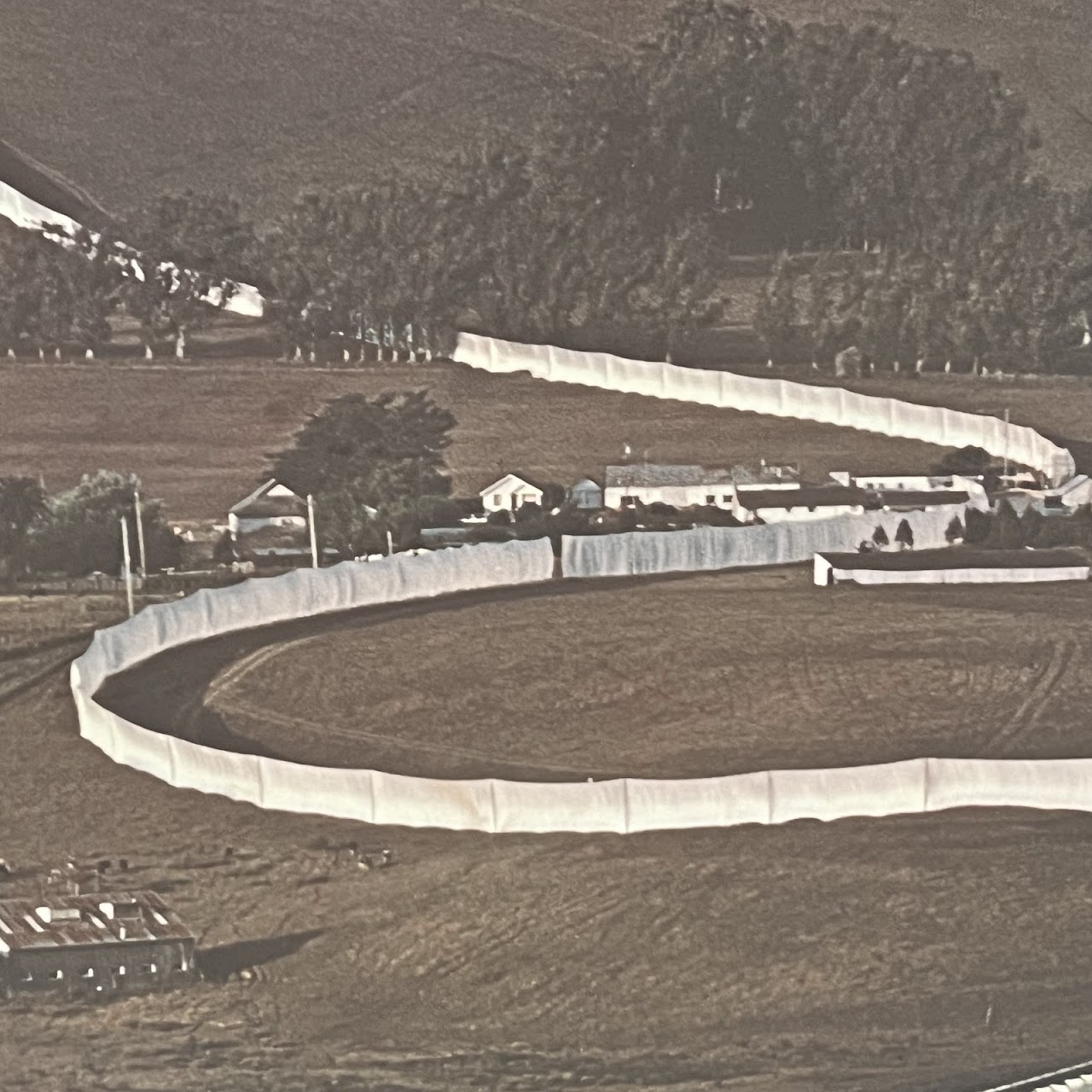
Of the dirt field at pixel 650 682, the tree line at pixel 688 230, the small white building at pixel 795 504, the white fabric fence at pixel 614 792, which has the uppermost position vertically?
the tree line at pixel 688 230

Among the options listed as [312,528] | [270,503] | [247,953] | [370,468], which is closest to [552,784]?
[247,953]

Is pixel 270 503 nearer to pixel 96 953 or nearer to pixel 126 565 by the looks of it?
pixel 126 565

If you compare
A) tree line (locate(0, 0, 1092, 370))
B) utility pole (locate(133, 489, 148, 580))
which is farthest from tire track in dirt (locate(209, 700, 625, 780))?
tree line (locate(0, 0, 1092, 370))

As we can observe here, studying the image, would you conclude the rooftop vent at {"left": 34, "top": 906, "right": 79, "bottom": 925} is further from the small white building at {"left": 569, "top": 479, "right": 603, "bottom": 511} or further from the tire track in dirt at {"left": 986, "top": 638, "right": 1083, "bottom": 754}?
the small white building at {"left": 569, "top": 479, "right": 603, "bottom": 511}

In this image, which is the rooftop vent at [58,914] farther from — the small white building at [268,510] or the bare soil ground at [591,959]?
the small white building at [268,510]

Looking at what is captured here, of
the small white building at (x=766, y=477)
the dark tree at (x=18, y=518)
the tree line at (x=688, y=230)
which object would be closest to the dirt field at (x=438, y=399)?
the small white building at (x=766, y=477)

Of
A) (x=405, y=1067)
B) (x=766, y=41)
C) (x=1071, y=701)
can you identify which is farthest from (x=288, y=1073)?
(x=766, y=41)
